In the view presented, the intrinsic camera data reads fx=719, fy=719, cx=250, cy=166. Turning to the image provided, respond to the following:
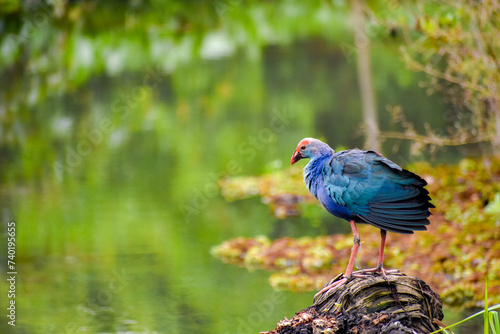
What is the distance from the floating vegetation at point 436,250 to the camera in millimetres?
5488

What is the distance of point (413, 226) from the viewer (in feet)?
10.9

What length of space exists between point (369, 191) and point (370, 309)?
56 cm

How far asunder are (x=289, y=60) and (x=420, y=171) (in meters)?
5.20

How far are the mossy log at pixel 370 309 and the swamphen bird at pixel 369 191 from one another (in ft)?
0.24

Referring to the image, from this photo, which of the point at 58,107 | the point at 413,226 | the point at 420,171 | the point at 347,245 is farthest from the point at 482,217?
the point at 58,107

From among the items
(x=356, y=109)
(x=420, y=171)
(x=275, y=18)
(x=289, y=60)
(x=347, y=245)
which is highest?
(x=275, y=18)

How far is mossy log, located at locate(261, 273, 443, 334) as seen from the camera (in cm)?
327

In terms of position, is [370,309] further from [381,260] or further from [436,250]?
[436,250]

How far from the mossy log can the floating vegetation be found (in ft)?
6.12

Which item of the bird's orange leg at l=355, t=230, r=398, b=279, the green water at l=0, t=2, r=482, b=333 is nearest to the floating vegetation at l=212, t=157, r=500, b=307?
the green water at l=0, t=2, r=482, b=333

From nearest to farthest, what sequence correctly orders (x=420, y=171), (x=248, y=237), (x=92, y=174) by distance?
1. (x=248, y=237)
2. (x=420, y=171)
3. (x=92, y=174)

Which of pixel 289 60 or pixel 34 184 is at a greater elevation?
pixel 289 60

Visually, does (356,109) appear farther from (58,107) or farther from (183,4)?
(183,4)

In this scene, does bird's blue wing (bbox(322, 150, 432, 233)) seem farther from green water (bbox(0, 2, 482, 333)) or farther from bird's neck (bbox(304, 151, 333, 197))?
green water (bbox(0, 2, 482, 333))
